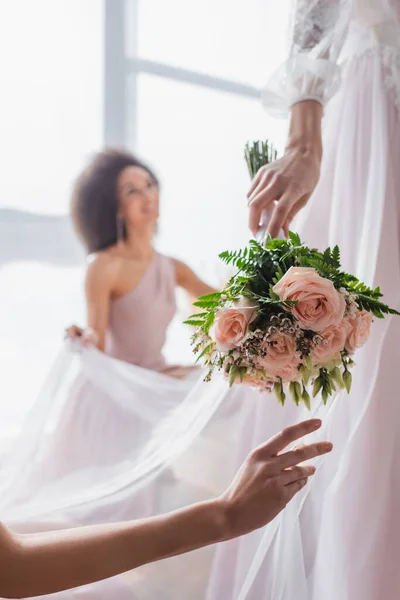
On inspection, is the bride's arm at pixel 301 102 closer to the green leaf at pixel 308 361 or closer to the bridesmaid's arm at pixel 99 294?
the green leaf at pixel 308 361

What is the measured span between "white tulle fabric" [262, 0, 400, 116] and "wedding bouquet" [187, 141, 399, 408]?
1.28 ft

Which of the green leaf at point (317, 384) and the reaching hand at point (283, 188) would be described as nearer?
the green leaf at point (317, 384)

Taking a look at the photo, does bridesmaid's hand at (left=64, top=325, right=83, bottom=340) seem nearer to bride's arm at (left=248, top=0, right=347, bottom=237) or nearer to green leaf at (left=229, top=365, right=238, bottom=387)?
bride's arm at (left=248, top=0, right=347, bottom=237)


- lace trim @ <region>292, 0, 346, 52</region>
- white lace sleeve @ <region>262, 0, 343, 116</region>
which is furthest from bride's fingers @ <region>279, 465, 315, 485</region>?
lace trim @ <region>292, 0, 346, 52</region>

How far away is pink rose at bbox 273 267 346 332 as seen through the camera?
675 millimetres

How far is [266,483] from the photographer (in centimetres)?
70

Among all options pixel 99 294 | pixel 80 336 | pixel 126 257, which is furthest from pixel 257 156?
pixel 126 257

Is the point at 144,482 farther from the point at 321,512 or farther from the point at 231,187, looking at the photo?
→ the point at 231,187

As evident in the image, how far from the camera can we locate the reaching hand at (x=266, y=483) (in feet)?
2.28

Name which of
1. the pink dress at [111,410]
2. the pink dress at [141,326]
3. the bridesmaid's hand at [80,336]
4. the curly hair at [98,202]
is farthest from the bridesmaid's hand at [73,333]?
the curly hair at [98,202]

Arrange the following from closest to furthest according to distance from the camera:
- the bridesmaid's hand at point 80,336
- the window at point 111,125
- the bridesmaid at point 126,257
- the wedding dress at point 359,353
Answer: the wedding dress at point 359,353 < the bridesmaid's hand at point 80,336 < the bridesmaid at point 126,257 < the window at point 111,125

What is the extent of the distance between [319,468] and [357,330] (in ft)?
1.10

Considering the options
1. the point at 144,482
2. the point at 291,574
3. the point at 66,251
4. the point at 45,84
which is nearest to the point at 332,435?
the point at 291,574

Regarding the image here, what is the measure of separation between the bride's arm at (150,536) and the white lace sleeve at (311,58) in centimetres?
59
